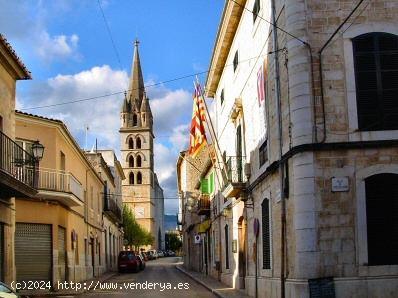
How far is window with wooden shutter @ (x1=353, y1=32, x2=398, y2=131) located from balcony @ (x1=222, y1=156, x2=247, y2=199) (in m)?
8.11

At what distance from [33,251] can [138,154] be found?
3547 inches

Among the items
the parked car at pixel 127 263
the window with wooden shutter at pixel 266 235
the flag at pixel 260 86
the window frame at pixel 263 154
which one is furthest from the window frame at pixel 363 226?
the parked car at pixel 127 263

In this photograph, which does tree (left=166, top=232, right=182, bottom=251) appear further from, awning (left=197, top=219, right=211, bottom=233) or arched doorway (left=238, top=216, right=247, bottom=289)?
arched doorway (left=238, top=216, right=247, bottom=289)

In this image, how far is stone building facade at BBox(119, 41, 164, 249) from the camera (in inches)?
4513

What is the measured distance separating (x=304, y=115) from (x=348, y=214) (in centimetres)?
231

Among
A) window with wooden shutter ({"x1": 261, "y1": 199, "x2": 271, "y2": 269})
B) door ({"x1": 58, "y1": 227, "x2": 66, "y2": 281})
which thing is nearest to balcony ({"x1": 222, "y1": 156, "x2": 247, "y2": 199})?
window with wooden shutter ({"x1": 261, "y1": 199, "x2": 271, "y2": 269})

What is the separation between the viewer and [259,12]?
1875 cm

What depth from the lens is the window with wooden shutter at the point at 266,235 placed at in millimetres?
18312

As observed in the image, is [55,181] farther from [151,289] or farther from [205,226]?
[205,226]

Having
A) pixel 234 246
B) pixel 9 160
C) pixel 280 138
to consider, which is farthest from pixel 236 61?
pixel 9 160

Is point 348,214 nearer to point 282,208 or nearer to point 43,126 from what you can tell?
point 282,208

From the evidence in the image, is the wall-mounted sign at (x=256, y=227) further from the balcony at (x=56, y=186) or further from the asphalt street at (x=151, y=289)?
the balcony at (x=56, y=186)

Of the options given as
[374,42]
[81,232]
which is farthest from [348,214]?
[81,232]

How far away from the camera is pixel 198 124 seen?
940 inches
